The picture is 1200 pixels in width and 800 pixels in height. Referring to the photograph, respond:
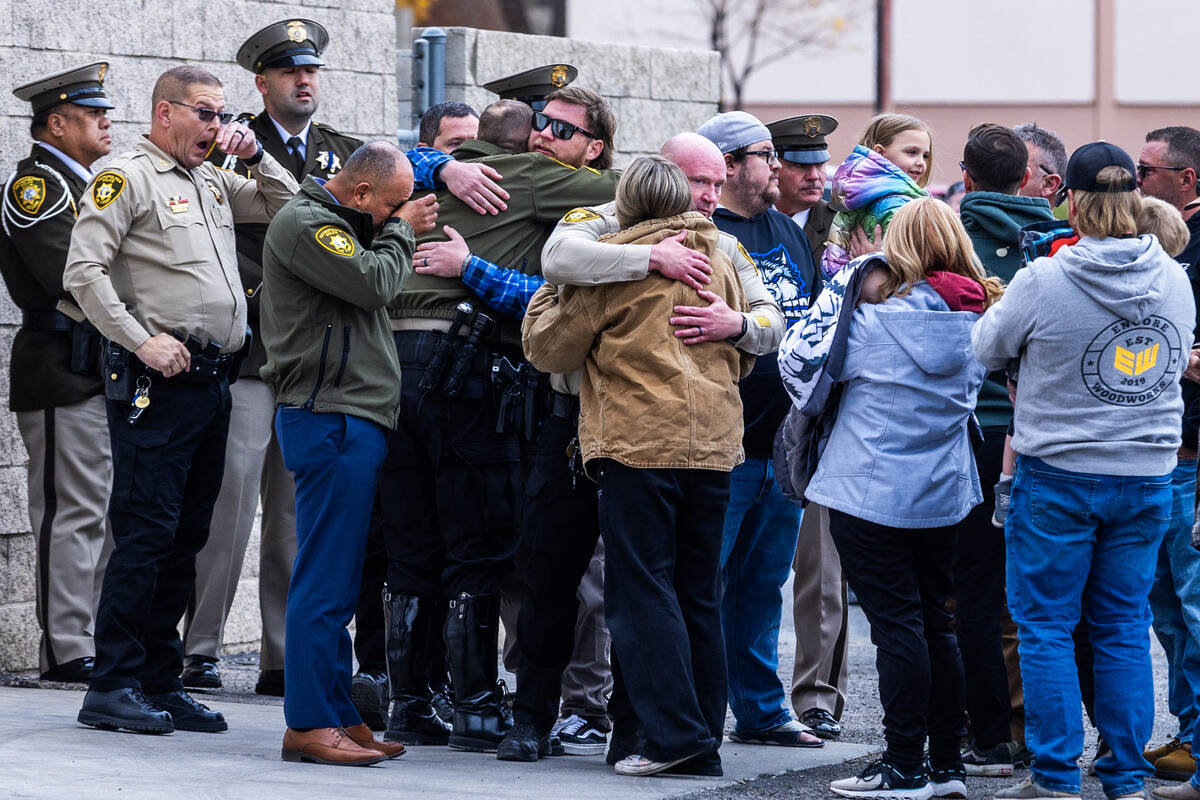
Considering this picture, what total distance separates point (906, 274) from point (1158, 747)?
216 centimetres

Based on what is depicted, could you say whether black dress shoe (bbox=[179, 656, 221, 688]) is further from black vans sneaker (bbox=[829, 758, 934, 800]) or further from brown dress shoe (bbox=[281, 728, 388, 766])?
black vans sneaker (bbox=[829, 758, 934, 800])

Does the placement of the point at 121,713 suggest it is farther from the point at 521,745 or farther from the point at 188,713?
the point at 521,745

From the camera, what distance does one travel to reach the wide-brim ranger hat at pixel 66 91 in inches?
272

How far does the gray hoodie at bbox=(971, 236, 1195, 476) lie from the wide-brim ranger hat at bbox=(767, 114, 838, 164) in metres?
1.87

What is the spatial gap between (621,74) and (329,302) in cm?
447

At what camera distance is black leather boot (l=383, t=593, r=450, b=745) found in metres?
6.00

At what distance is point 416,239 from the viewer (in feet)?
19.8

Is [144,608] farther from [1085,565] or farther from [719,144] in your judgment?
[1085,565]

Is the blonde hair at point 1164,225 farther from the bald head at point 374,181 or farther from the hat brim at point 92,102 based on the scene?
the hat brim at point 92,102

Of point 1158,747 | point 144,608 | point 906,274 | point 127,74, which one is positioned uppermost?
point 127,74

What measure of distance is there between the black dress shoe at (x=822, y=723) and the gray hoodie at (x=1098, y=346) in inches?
68.9

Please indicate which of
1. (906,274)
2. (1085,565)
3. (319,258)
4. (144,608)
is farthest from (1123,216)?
(144,608)

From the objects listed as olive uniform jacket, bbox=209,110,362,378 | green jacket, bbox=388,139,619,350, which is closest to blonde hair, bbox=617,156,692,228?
green jacket, bbox=388,139,619,350

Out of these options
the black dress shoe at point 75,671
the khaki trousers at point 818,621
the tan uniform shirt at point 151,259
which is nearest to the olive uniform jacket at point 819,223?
the khaki trousers at point 818,621
